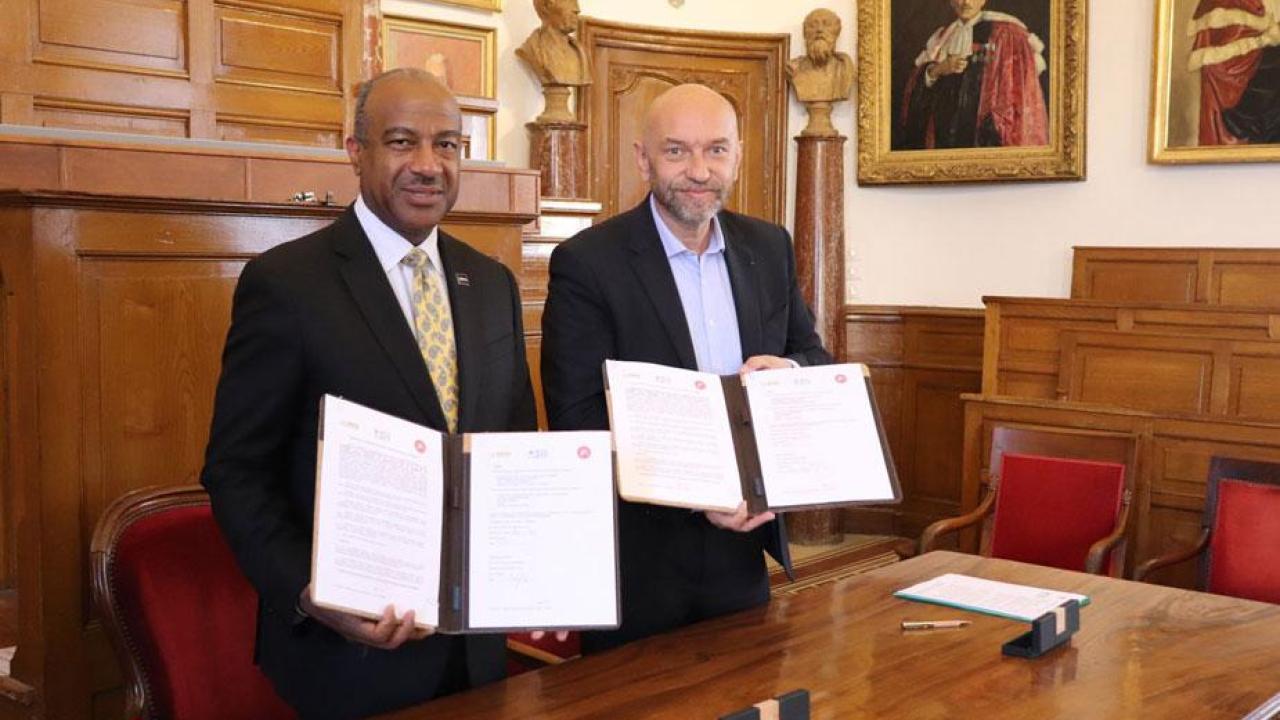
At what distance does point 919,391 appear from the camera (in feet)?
26.1

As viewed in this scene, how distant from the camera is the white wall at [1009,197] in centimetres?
708

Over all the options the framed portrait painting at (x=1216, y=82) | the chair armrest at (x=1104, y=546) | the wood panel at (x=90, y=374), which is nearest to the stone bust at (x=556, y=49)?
the framed portrait painting at (x=1216, y=82)

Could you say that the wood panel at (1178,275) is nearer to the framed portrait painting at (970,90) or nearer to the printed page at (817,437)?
the framed portrait painting at (970,90)

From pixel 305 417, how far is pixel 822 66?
6.49m

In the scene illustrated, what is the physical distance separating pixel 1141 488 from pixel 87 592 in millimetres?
3164

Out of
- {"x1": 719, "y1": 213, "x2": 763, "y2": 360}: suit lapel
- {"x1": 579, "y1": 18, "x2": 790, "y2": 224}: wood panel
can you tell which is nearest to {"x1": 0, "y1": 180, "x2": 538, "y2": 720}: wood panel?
{"x1": 719, "y1": 213, "x2": 763, "y2": 360}: suit lapel

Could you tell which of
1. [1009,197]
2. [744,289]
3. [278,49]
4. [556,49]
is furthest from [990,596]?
[1009,197]

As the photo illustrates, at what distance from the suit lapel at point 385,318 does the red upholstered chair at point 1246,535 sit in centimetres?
246

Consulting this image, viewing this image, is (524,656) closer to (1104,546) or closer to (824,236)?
(1104,546)

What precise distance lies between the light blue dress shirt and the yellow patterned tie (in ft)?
2.13

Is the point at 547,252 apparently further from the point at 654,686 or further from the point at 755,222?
the point at 654,686

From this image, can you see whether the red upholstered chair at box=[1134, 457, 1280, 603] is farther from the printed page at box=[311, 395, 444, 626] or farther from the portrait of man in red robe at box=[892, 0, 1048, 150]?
the portrait of man in red robe at box=[892, 0, 1048, 150]

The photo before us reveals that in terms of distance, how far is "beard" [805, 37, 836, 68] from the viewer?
789 centimetres

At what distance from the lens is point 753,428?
2.38 m
